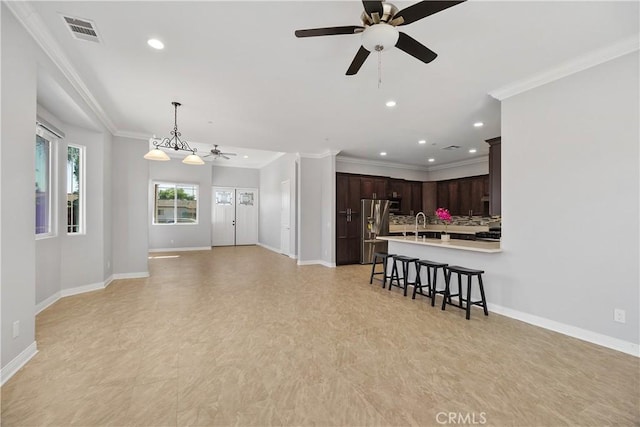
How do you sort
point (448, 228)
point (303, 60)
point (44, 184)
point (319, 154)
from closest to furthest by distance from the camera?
point (303, 60)
point (44, 184)
point (319, 154)
point (448, 228)

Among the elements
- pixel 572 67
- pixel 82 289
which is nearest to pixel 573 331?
pixel 572 67

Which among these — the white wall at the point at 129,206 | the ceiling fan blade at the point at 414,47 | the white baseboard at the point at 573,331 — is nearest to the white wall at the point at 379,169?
the white wall at the point at 129,206

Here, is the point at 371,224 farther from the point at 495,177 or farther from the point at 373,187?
the point at 495,177

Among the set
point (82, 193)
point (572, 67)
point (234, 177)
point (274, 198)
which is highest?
point (572, 67)

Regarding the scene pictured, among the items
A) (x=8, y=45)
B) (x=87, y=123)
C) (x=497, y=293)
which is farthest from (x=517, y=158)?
(x=87, y=123)

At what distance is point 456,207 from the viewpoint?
8156mm

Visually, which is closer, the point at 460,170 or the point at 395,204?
the point at 460,170

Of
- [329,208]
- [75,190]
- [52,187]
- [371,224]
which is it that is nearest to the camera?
[52,187]

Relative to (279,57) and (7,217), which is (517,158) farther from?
(7,217)

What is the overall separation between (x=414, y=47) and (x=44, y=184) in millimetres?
4940

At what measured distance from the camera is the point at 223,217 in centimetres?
1112

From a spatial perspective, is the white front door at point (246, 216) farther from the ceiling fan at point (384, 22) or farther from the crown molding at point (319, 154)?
the ceiling fan at point (384, 22)

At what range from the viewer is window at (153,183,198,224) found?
971cm

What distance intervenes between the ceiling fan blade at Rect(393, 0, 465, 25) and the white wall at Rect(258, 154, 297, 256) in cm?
599
